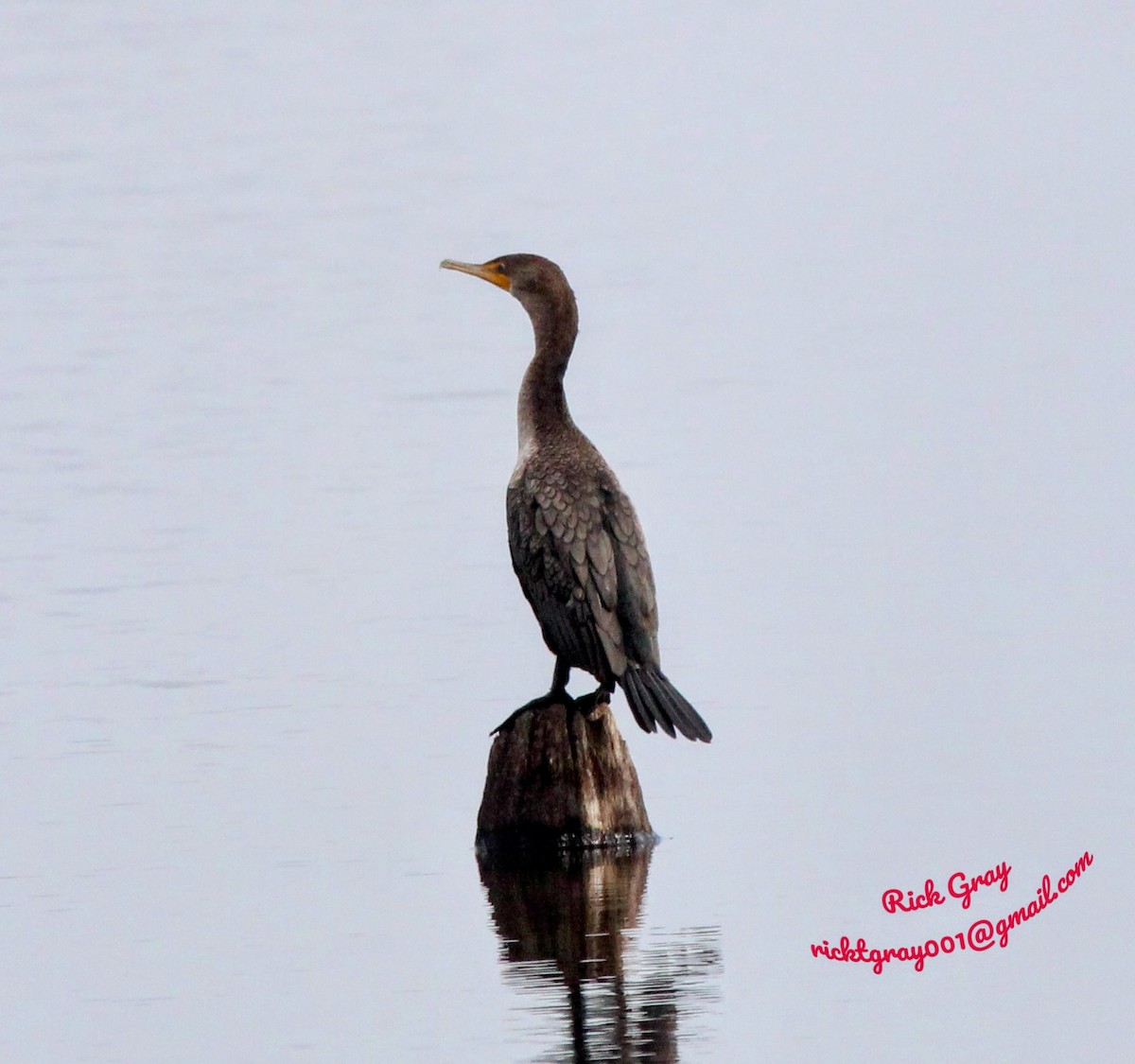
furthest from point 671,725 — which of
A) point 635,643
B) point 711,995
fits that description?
point 711,995

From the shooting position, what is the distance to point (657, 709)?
8875mm

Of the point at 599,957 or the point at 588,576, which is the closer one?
the point at 599,957

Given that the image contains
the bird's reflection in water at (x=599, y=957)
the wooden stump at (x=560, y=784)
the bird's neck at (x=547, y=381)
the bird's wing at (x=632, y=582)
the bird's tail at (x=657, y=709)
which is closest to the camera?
the bird's reflection in water at (x=599, y=957)

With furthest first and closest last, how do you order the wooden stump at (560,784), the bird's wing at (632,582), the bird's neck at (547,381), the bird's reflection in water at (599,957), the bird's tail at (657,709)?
the bird's neck at (547,381) < the wooden stump at (560,784) < the bird's wing at (632,582) < the bird's tail at (657,709) < the bird's reflection in water at (599,957)

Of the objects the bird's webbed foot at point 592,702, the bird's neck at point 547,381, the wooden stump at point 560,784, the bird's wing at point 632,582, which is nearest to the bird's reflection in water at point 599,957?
the wooden stump at point 560,784

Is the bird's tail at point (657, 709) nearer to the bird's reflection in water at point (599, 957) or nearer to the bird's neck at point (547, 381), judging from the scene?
the bird's reflection in water at point (599, 957)

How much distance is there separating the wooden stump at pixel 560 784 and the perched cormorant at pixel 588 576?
0.12 meters

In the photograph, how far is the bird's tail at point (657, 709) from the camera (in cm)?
884

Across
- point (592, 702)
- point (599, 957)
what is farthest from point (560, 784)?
point (599, 957)

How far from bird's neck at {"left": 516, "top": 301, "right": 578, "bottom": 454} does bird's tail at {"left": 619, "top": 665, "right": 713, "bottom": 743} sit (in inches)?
42.5

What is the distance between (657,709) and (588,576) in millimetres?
481

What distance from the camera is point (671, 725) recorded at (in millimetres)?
8883

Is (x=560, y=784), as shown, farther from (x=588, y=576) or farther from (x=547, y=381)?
(x=547, y=381)

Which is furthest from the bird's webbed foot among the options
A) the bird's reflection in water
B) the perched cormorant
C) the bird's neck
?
the bird's neck
